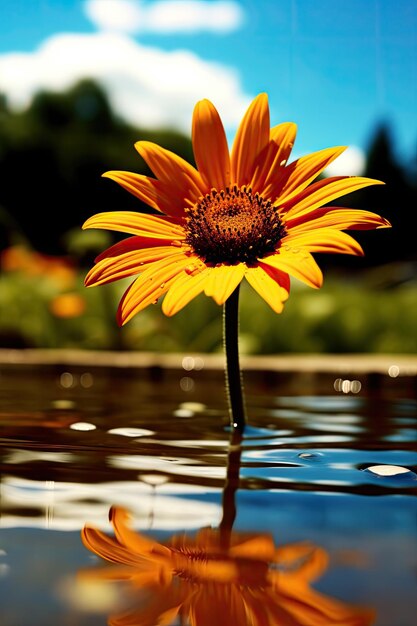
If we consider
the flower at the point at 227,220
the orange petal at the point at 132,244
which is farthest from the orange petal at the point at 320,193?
the orange petal at the point at 132,244

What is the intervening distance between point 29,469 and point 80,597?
671 mm

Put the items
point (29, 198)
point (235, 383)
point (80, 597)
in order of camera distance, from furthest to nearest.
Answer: point (29, 198) → point (235, 383) → point (80, 597)

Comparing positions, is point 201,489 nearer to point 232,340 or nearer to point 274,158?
point 232,340

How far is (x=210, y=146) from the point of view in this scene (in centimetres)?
171

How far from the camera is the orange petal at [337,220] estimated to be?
57.4 inches

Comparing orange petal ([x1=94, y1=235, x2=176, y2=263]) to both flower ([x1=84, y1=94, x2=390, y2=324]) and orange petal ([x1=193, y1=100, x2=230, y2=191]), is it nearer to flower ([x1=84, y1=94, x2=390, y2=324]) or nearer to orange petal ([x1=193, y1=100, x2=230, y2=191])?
flower ([x1=84, y1=94, x2=390, y2=324])

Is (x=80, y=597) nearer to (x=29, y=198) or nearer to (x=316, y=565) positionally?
(x=316, y=565)

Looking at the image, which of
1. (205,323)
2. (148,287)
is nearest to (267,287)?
(148,287)

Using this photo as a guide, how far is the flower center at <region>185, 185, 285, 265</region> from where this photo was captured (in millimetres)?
1584

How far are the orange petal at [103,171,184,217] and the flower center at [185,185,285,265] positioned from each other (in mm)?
35

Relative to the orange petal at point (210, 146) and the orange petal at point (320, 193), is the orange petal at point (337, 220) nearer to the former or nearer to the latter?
the orange petal at point (320, 193)

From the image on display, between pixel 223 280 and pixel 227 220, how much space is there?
0.24 m

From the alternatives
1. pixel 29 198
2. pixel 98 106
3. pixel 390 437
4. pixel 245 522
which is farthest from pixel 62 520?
pixel 98 106

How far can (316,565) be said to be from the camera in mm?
Result: 905
